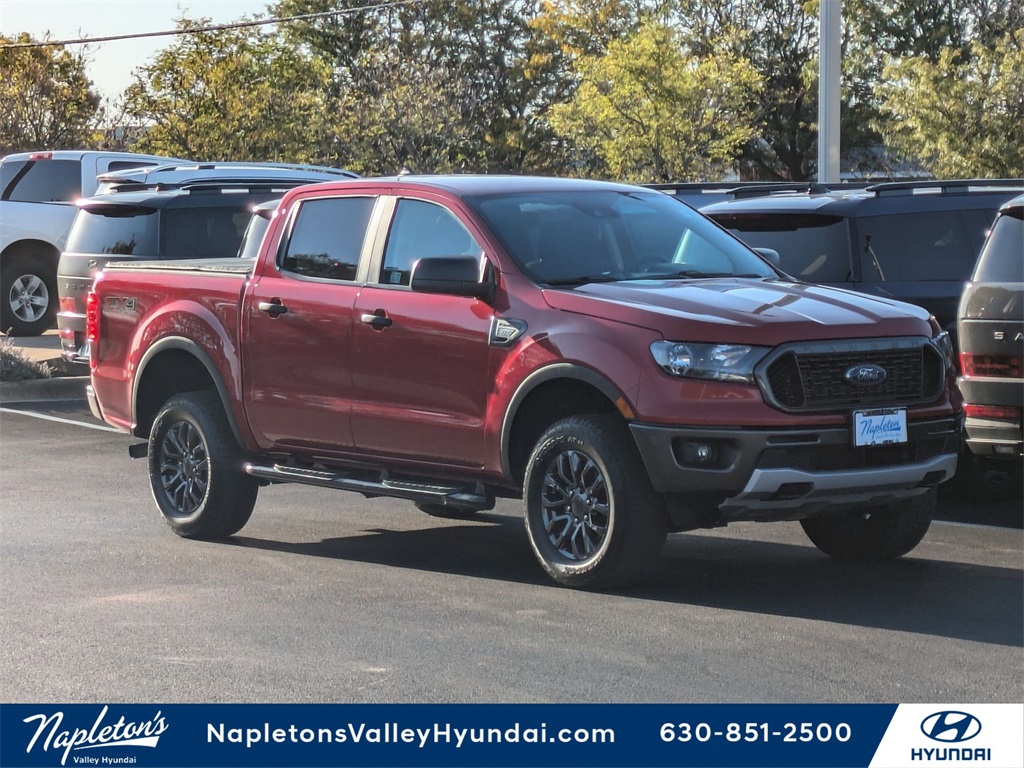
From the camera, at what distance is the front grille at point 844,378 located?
7320mm

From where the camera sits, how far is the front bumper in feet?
23.6

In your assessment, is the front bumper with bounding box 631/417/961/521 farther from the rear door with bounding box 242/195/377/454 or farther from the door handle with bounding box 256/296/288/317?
the door handle with bounding box 256/296/288/317

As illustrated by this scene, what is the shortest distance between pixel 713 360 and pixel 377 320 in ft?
6.24

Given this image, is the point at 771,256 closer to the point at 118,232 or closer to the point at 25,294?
the point at 118,232

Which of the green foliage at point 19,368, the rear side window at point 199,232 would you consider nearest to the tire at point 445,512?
the rear side window at point 199,232

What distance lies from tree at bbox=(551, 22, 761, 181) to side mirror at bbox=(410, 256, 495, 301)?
118 ft

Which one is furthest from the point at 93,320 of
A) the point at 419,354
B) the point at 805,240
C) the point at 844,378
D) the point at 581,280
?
the point at 844,378

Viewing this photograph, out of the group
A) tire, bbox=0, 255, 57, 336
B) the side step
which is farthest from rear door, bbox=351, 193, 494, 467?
tire, bbox=0, 255, 57, 336

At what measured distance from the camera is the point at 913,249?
10578 millimetres

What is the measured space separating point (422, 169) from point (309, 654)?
4130 cm

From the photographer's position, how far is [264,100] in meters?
45.0

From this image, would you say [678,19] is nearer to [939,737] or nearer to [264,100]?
[264,100]

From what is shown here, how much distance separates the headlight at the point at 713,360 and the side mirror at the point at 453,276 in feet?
3.55

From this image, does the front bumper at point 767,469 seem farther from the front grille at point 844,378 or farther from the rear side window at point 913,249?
the rear side window at point 913,249
